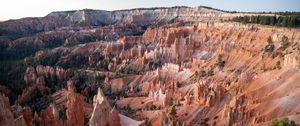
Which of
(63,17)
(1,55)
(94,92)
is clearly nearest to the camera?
(94,92)

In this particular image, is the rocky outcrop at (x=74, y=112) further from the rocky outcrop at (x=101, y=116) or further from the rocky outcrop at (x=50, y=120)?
the rocky outcrop at (x=101, y=116)

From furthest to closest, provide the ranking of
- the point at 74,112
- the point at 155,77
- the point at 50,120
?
the point at 155,77 < the point at 50,120 < the point at 74,112

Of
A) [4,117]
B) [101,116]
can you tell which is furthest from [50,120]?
[4,117]

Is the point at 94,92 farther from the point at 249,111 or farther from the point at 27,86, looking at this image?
the point at 249,111

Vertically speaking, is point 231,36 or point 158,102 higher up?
point 231,36

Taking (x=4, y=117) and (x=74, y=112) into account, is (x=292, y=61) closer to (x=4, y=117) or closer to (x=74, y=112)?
(x=74, y=112)

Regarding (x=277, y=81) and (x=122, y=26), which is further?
(x=122, y=26)

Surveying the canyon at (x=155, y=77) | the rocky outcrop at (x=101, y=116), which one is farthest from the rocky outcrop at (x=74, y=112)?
the rocky outcrop at (x=101, y=116)

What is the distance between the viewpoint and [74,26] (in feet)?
491

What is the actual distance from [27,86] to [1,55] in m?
38.6

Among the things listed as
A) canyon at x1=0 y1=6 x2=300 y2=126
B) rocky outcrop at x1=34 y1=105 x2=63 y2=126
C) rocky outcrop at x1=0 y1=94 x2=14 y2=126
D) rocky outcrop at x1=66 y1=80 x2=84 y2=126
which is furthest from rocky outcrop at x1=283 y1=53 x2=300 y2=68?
rocky outcrop at x1=0 y1=94 x2=14 y2=126

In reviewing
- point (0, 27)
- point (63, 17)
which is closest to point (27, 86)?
point (0, 27)

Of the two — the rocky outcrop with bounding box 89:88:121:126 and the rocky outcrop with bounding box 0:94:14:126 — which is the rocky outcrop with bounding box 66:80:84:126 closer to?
the rocky outcrop with bounding box 89:88:121:126

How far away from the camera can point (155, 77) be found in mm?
72188
